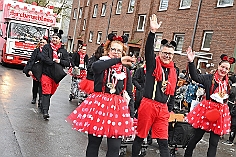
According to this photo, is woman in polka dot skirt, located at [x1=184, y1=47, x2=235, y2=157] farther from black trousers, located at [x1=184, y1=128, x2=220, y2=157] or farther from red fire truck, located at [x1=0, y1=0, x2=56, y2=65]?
red fire truck, located at [x1=0, y1=0, x2=56, y2=65]

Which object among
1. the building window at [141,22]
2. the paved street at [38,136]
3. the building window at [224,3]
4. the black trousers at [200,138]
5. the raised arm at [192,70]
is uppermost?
the building window at [224,3]

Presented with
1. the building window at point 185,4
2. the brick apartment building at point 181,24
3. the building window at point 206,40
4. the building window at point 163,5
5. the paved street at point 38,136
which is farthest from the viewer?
the building window at point 163,5

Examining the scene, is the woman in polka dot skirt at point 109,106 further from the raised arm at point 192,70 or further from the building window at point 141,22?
the building window at point 141,22

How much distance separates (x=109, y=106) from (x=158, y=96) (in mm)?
1022

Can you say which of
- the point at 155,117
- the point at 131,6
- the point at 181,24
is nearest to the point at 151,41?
the point at 155,117

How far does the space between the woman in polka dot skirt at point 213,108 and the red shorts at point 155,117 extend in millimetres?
1026

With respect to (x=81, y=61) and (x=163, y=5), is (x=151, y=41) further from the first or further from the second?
(x=163, y=5)

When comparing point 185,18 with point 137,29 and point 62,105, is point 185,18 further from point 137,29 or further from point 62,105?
point 62,105

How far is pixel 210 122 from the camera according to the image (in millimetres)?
5867

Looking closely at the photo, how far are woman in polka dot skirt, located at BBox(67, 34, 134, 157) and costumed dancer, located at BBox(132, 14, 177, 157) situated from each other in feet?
1.73

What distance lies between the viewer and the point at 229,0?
1714 cm

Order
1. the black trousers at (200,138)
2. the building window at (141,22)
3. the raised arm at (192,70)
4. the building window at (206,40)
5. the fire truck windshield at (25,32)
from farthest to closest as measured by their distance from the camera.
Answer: the building window at (141,22) → the fire truck windshield at (25,32) → the building window at (206,40) → the black trousers at (200,138) → the raised arm at (192,70)

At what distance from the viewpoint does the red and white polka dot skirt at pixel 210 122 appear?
5793 millimetres

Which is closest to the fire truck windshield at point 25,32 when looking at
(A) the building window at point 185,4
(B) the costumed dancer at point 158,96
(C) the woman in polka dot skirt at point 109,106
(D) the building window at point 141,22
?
(A) the building window at point 185,4
